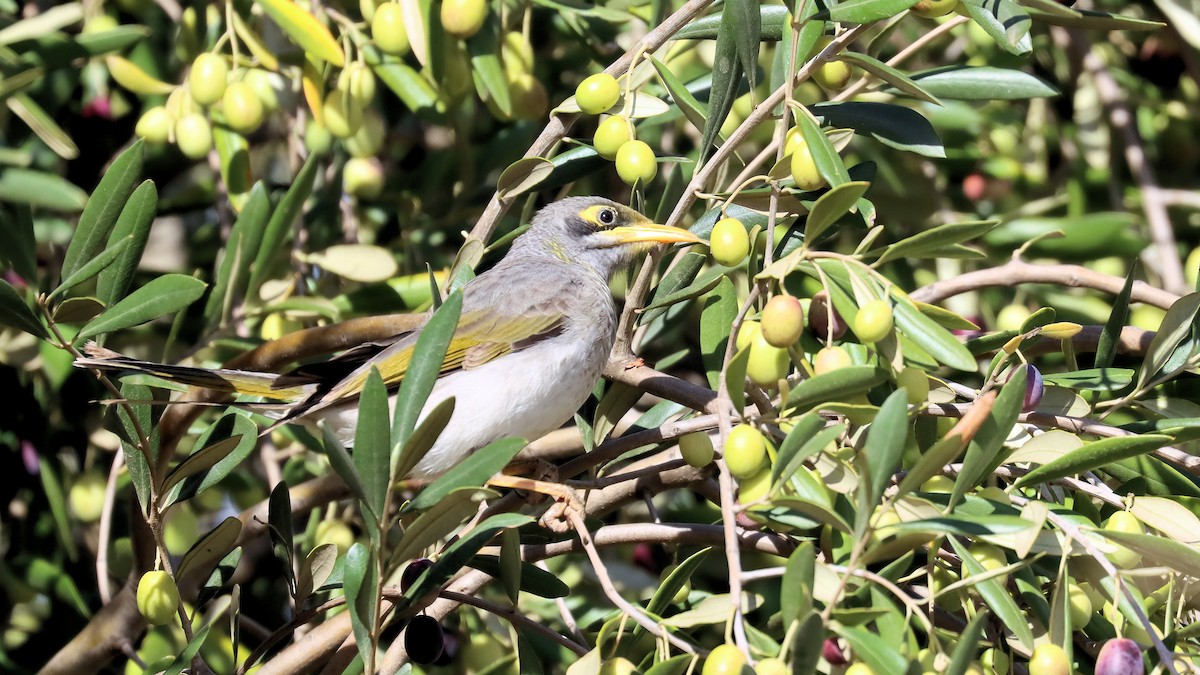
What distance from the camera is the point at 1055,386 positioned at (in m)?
2.43

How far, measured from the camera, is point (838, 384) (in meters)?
1.86

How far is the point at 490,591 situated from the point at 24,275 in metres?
1.97

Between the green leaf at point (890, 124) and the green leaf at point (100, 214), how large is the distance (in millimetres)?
1510

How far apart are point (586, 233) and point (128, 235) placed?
5.81 feet

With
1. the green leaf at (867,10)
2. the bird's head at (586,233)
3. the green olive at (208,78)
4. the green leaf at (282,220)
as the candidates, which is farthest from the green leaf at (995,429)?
the green olive at (208,78)

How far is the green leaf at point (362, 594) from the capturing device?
1991 millimetres

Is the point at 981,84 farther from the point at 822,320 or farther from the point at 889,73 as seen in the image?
the point at 822,320

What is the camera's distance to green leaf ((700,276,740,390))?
271cm

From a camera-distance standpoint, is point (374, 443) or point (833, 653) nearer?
point (374, 443)

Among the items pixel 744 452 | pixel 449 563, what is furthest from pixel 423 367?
pixel 744 452

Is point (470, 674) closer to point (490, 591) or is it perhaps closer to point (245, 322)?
point (490, 591)

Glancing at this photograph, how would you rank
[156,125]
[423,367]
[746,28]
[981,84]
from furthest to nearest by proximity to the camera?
[156,125] → [981,84] → [746,28] → [423,367]

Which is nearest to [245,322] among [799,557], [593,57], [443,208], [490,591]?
[443,208]

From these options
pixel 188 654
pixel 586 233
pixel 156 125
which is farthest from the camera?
pixel 586 233
